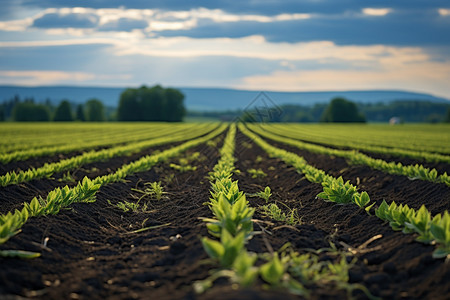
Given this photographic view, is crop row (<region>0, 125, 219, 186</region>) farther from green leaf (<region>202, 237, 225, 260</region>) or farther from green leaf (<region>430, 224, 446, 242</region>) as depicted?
green leaf (<region>430, 224, 446, 242</region>)

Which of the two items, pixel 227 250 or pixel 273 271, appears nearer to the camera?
pixel 273 271

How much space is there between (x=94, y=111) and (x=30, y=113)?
14332 mm

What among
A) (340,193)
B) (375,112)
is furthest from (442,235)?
(375,112)

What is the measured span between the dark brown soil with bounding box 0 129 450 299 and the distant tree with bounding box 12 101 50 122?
9881cm

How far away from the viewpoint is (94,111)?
9975 centimetres

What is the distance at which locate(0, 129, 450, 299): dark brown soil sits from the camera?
347 centimetres

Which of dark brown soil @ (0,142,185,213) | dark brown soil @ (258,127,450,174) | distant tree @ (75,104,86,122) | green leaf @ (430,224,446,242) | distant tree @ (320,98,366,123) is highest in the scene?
distant tree @ (320,98,366,123)

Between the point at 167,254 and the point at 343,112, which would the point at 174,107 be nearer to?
the point at 343,112

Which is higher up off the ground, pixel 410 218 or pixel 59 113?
pixel 59 113

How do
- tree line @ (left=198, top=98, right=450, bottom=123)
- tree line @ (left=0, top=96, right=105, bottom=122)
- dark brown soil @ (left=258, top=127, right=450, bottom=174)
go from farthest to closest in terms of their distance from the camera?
tree line @ (left=198, top=98, right=450, bottom=123), tree line @ (left=0, top=96, right=105, bottom=122), dark brown soil @ (left=258, top=127, right=450, bottom=174)

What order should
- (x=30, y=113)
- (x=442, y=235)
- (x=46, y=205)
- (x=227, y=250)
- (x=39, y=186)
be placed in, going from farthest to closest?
1. (x=30, y=113)
2. (x=39, y=186)
3. (x=46, y=205)
4. (x=442, y=235)
5. (x=227, y=250)

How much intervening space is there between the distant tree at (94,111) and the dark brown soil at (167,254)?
97.2 meters

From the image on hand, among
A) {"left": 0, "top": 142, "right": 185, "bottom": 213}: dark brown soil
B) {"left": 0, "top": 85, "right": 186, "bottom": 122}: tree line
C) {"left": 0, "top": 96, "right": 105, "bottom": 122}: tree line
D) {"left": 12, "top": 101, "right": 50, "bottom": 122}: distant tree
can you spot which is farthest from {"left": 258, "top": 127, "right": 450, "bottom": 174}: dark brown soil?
{"left": 12, "top": 101, "right": 50, "bottom": 122}: distant tree

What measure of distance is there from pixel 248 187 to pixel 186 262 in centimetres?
496
